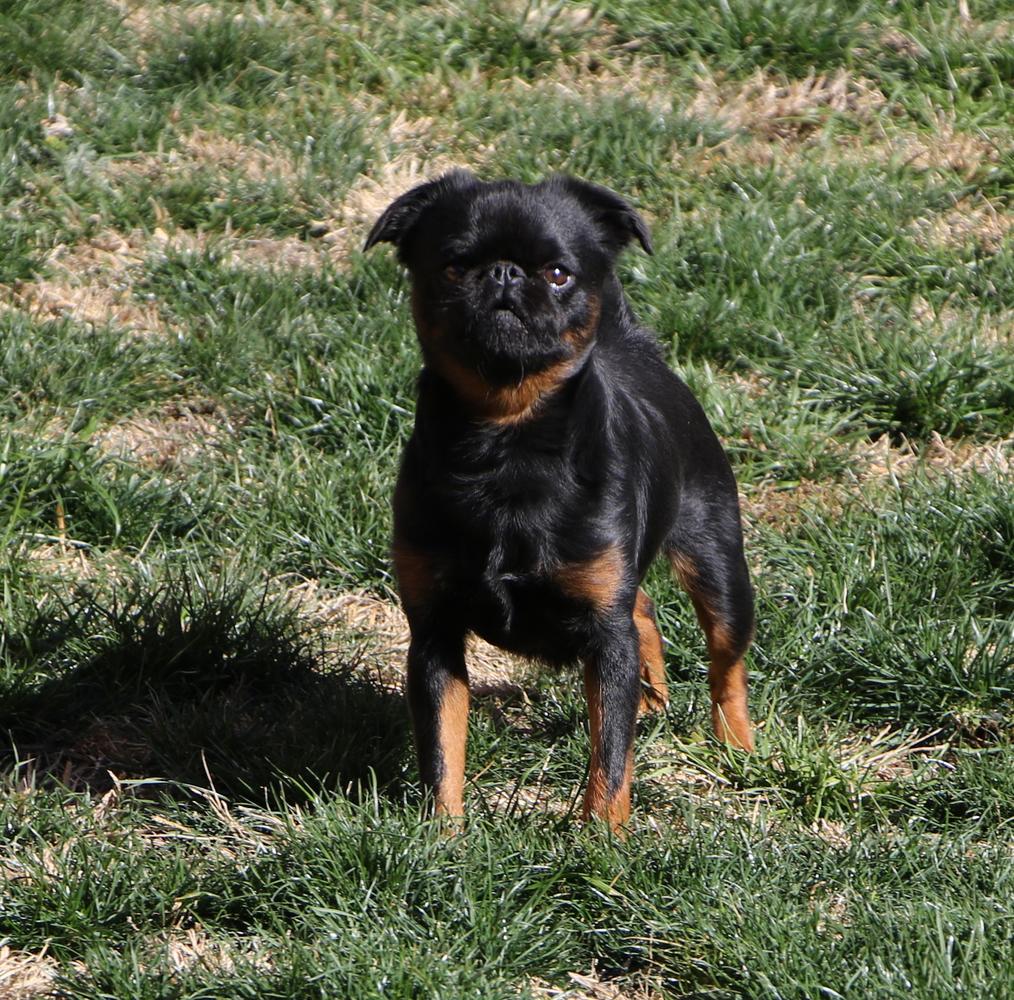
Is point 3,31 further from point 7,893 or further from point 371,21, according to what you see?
point 7,893

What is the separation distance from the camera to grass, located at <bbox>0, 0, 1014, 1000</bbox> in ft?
11.1

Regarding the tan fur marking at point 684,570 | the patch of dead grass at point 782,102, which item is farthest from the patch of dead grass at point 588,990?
the patch of dead grass at point 782,102

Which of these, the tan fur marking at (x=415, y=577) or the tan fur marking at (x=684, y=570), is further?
the tan fur marking at (x=684, y=570)

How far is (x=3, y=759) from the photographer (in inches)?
168

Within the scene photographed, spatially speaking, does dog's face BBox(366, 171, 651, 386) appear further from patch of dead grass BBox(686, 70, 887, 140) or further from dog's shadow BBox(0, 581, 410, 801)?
patch of dead grass BBox(686, 70, 887, 140)

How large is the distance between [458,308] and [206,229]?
3191 millimetres

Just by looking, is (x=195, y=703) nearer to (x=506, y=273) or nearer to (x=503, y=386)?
(x=503, y=386)

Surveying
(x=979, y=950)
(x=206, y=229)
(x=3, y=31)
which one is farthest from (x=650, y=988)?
(x=3, y=31)

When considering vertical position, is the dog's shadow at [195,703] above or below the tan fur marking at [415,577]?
below

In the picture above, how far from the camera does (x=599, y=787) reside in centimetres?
372

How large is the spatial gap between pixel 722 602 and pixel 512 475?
1014 mm

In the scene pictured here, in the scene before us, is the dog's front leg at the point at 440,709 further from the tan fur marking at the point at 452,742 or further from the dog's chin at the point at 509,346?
the dog's chin at the point at 509,346

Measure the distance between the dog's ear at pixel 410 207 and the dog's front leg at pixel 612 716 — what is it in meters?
Answer: 1.16

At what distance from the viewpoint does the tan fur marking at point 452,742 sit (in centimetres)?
373
